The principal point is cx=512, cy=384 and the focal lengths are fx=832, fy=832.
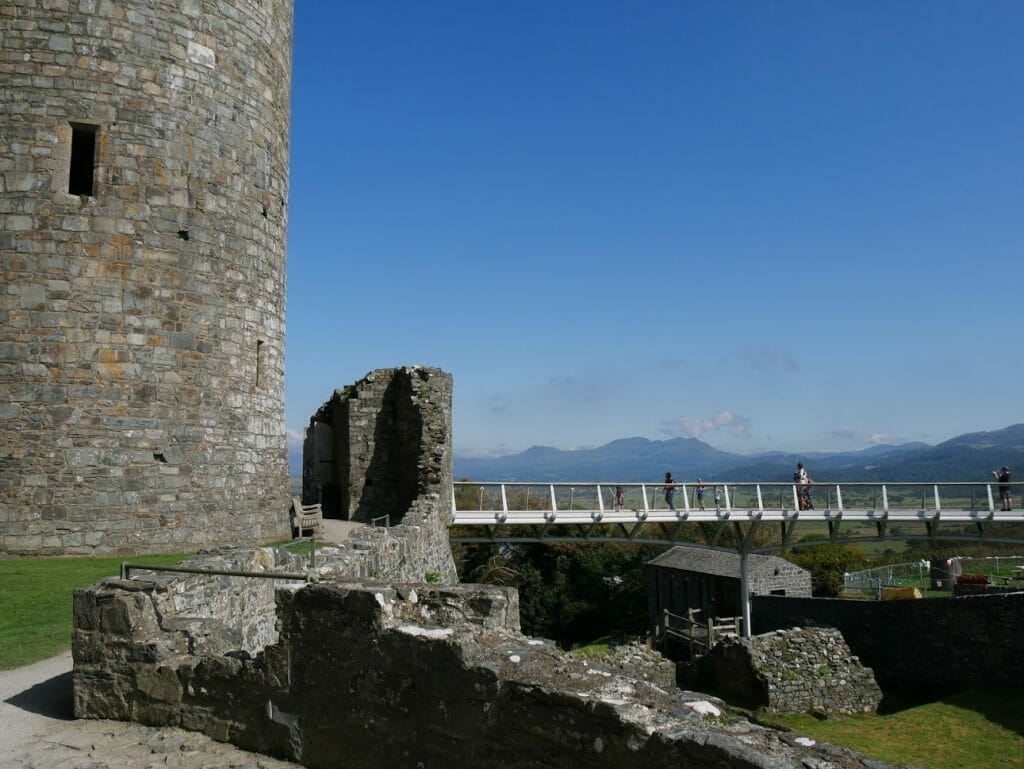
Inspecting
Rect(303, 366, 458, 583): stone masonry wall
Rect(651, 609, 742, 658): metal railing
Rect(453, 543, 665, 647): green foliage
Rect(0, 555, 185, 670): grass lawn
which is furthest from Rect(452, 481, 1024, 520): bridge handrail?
Rect(453, 543, 665, 647): green foliage

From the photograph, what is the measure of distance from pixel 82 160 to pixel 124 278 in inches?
94.7

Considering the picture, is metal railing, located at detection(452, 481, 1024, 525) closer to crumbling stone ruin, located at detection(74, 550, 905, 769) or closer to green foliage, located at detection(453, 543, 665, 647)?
green foliage, located at detection(453, 543, 665, 647)

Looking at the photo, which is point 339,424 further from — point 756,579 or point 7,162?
point 756,579

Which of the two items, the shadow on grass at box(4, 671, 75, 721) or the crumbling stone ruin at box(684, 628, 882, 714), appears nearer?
the shadow on grass at box(4, 671, 75, 721)

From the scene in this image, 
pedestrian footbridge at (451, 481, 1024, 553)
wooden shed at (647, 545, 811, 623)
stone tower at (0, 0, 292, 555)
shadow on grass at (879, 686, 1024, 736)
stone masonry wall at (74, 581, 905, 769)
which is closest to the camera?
stone masonry wall at (74, 581, 905, 769)

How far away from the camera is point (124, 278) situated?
13945mm

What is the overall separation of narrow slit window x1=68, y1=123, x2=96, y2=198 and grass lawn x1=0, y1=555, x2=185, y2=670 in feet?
19.8

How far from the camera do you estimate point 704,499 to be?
30.4 meters

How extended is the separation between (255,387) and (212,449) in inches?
63.5

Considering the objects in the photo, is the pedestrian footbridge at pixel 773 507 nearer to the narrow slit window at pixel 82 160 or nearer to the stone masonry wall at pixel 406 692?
the narrow slit window at pixel 82 160

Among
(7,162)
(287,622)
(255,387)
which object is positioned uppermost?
(7,162)

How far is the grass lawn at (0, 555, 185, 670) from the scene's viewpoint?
28.8ft

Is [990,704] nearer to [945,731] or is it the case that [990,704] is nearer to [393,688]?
[945,731]

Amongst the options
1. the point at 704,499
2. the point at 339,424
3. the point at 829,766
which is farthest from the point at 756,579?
the point at 829,766
